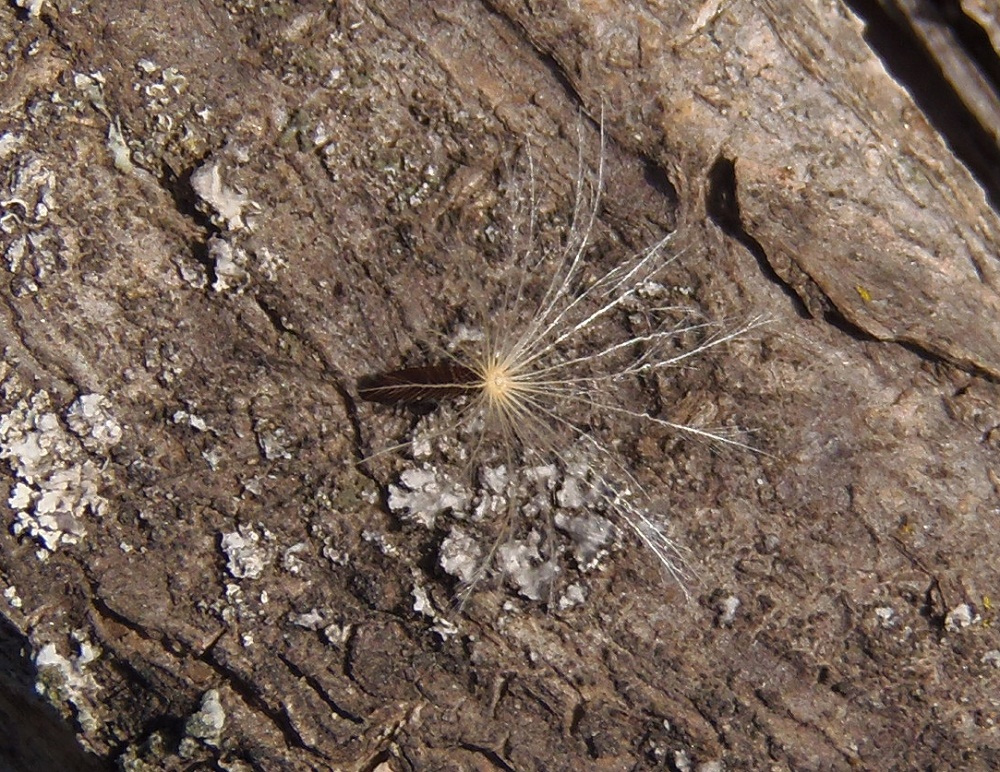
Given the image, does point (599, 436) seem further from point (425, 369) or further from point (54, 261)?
point (54, 261)

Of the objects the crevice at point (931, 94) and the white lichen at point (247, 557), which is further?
the crevice at point (931, 94)

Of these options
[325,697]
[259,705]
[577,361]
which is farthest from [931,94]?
[259,705]

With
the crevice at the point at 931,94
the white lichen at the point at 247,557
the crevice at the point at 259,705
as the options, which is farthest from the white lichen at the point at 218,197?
the crevice at the point at 931,94

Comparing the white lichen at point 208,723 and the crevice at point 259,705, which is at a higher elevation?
the crevice at point 259,705

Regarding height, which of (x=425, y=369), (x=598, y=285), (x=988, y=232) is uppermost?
(x=988, y=232)

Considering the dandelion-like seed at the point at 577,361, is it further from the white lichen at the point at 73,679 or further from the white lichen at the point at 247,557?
the white lichen at the point at 73,679

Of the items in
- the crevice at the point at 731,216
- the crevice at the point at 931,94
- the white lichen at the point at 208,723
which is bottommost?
the white lichen at the point at 208,723

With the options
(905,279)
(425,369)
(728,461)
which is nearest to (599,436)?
(728,461)
